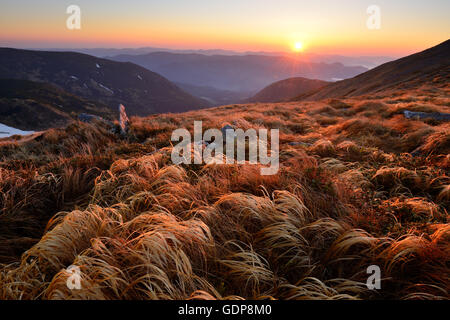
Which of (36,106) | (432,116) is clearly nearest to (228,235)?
(432,116)

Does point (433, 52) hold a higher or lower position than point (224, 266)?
Answer: higher

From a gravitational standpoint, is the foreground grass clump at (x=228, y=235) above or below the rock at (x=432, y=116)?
below

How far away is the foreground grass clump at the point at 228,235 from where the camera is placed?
6.40 ft

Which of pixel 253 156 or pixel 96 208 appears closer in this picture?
pixel 96 208

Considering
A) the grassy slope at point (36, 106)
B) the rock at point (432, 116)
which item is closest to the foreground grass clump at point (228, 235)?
the rock at point (432, 116)

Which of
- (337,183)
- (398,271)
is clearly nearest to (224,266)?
(398,271)

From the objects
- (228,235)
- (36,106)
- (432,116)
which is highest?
(36,106)

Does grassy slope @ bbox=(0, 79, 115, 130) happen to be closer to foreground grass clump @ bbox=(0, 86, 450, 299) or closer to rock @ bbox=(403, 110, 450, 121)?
foreground grass clump @ bbox=(0, 86, 450, 299)

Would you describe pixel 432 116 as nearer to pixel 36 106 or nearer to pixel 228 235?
pixel 228 235

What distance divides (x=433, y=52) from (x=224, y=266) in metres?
103

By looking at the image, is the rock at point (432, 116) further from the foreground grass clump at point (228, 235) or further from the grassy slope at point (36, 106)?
the grassy slope at point (36, 106)

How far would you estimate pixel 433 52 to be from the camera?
72750mm

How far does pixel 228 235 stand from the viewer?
8.57 ft
